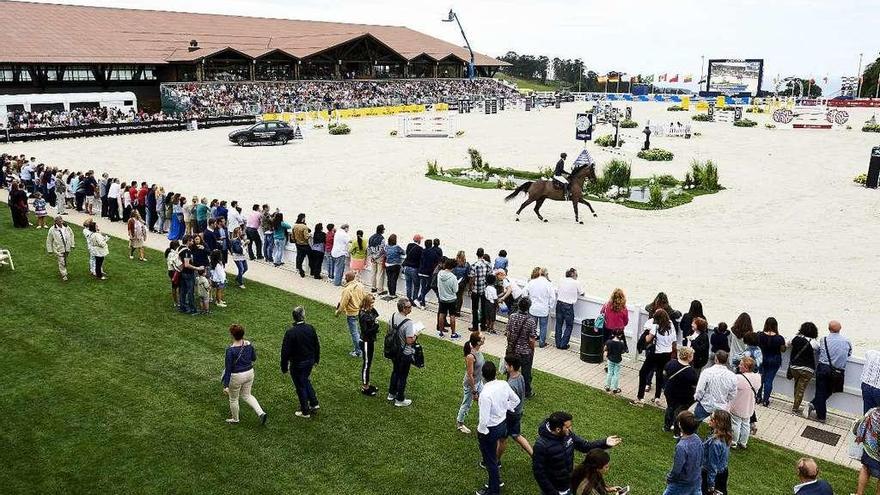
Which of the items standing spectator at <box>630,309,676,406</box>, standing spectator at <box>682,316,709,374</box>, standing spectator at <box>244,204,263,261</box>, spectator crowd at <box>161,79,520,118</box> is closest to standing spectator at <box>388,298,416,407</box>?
standing spectator at <box>630,309,676,406</box>

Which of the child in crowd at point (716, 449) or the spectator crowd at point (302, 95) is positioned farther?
the spectator crowd at point (302, 95)

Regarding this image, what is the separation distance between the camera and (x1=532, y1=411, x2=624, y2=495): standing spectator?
5.87m

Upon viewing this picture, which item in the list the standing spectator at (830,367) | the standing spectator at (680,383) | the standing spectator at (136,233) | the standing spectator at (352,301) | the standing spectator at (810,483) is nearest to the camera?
the standing spectator at (810,483)

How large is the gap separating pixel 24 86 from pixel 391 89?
33.4 metres

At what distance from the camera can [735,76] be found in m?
87.9

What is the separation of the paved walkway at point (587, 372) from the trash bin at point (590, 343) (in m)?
0.10

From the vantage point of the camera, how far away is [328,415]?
868cm

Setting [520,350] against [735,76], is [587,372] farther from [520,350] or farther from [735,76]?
[735,76]

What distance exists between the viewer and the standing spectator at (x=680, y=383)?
7.85 meters

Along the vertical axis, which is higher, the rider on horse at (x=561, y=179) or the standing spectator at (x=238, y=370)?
the rider on horse at (x=561, y=179)

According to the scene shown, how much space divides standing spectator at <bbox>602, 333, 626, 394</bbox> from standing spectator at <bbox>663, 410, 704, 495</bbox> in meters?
3.40

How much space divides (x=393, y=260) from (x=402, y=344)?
17.1ft

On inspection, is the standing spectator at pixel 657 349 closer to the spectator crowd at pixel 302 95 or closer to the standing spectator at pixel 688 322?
the standing spectator at pixel 688 322

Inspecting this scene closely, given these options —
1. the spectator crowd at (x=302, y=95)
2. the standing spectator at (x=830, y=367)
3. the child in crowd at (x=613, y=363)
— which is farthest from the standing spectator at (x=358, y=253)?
the spectator crowd at (x=302, y=95)
